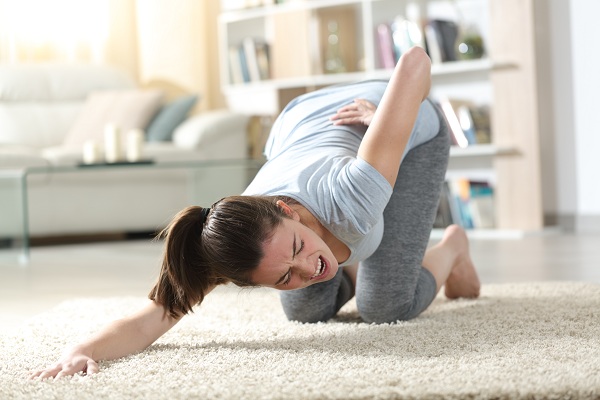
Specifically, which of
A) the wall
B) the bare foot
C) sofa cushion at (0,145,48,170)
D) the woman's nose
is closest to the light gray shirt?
the woman's nose

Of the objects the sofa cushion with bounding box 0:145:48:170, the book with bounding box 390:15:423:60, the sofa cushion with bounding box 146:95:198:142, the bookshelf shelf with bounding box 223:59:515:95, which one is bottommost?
the sofa cushion with bounding box 0:145:48:170

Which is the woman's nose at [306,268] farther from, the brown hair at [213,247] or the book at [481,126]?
the book at [481,126]

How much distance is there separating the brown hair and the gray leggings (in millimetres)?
406

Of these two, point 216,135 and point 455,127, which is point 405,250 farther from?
point 216,135

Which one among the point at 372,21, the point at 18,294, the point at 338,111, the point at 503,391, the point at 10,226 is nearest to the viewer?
the point at 503,391

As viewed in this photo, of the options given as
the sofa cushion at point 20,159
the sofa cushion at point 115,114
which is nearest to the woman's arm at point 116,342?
the sofa cushion at point 20,159

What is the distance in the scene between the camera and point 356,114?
6.24 ft

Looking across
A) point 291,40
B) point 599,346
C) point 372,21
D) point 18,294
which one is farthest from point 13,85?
point 599,346

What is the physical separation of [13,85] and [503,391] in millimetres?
4538

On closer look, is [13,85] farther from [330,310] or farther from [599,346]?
[599,346]

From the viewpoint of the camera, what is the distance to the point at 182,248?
1.58 metres

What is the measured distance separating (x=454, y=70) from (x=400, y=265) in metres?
2.83

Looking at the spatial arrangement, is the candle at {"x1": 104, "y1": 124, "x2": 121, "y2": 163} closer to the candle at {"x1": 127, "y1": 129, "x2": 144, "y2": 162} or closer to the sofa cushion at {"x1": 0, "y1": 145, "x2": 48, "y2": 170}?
the candle at {"x1": 127, "y1": 129, "x2": 144, "y2": 162}

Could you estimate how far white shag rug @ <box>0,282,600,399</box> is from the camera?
131cm
